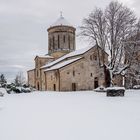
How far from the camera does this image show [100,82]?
4981 centimetres

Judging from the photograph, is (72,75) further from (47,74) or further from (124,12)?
(124,12)

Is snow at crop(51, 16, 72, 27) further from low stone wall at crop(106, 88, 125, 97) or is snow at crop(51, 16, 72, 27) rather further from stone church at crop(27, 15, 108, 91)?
low stone wall at crop(106, 88, 125, 97)

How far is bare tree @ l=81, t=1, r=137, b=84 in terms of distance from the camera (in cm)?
3588

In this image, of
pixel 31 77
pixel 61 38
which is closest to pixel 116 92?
pixel 61 38

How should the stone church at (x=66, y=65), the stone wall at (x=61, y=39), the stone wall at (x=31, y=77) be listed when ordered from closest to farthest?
1. the stone church at (x=66, y=65)
2. the stone wall at (x=61, y=39)
3. the stone wall at (x=31, y=77)

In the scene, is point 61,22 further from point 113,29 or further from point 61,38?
point 113,29

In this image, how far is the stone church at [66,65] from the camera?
46.4 metres

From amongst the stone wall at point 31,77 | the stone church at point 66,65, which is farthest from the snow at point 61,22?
the stone wall at point 31,77

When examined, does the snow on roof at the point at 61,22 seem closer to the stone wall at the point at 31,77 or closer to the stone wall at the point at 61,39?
the stone wall at the point at 61,39

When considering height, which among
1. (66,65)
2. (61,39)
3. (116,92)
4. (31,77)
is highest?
(61,39)

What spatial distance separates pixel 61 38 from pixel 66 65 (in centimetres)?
1118

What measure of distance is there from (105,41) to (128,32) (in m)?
3.45

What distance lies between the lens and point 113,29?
3641cm

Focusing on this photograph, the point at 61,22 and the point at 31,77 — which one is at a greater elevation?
the point at 61,22
